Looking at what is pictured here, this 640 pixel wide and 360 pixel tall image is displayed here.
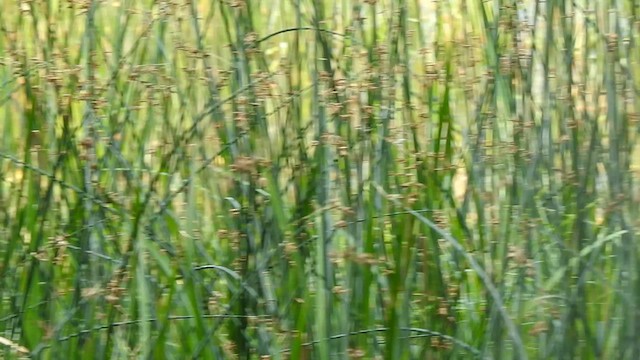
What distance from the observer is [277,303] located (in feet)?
6.16

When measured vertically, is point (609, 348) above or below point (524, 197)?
below

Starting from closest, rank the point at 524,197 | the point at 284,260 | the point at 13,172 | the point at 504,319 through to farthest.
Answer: the point at 504,319
the point at 524,197
the point at 284,260
the point at 13,172

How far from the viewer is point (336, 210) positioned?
1788mm

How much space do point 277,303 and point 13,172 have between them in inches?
25.0

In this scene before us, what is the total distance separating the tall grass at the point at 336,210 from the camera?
5.98 feet

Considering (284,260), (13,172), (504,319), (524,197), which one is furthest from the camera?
(13,172)

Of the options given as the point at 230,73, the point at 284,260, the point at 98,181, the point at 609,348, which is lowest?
the point at 609,348

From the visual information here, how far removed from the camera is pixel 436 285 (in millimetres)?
1979

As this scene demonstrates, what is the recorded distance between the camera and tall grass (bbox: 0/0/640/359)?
1824 millimetres

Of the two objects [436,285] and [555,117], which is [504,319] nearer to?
A: [436,285]

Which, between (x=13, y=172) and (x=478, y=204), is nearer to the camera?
(x=478, y=204)

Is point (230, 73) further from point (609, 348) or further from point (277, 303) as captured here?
point (609, 348)

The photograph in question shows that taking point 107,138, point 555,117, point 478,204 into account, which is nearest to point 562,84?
point 555,117

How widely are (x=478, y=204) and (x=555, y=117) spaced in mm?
215
